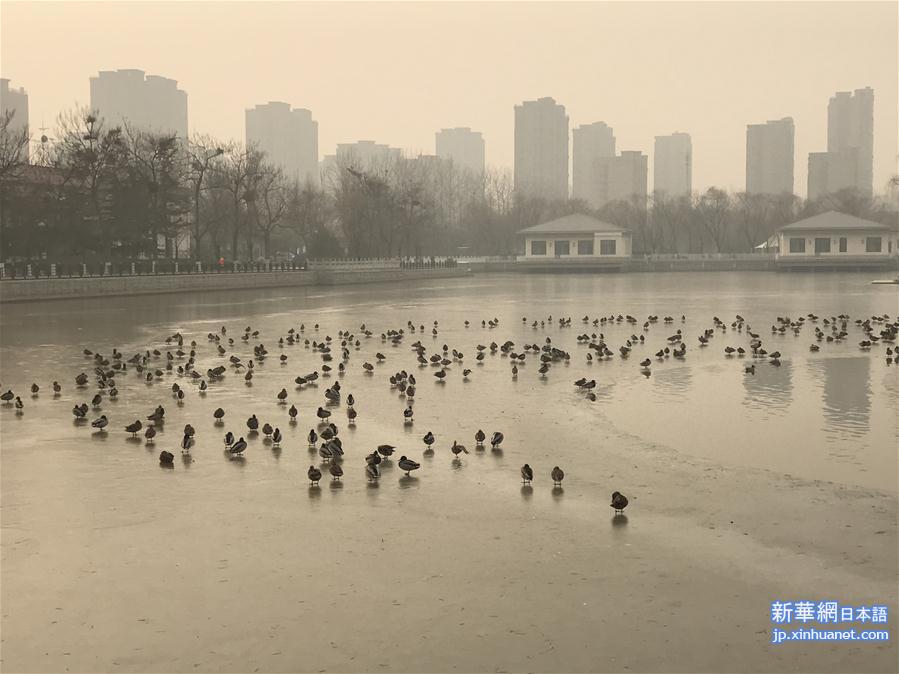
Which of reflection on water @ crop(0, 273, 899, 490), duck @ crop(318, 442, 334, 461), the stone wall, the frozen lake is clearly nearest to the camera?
the frozen lake

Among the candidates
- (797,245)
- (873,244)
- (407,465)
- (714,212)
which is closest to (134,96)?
(714,212)

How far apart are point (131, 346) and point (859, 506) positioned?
58.9 ft

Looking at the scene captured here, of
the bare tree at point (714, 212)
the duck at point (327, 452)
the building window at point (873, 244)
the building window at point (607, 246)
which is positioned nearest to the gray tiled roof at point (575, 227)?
the building window at point (607, 246)

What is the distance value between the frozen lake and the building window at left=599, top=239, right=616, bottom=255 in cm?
7368

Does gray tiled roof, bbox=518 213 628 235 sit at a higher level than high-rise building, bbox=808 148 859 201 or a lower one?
lower

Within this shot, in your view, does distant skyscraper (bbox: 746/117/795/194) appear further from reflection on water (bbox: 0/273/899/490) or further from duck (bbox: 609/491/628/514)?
duck (bbox: 609/491/628/514)

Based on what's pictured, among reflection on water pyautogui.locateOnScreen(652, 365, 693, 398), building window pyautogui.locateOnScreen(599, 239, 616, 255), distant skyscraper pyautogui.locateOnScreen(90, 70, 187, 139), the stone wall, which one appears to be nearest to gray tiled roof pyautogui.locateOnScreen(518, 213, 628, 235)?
building window pyautogui.locateOnScreen(599, 239, 616, 255)

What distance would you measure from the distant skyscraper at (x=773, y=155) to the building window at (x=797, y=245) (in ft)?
390

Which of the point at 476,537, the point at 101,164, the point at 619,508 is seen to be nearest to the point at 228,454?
the point at 476,537

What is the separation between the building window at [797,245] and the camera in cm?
8425

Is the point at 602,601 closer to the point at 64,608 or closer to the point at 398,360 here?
the point at 64,608

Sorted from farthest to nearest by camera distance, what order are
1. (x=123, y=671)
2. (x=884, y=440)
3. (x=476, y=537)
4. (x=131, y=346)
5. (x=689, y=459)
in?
(x=131, y=346) → (x=884, y=440) → (x=689, y=459) → (x=476, y=537) → (x=123, y=671)

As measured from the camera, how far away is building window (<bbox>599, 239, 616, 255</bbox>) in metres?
89.1

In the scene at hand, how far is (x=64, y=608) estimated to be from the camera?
241 inches
